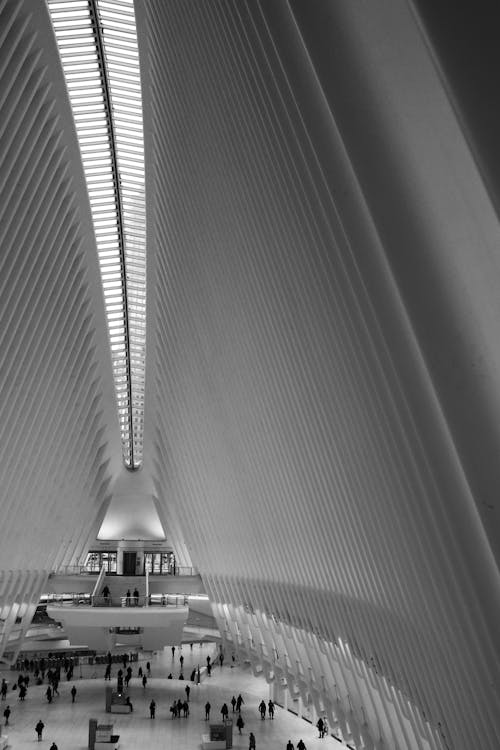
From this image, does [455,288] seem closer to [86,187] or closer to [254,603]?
[86,187]

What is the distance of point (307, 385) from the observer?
39.8 feet

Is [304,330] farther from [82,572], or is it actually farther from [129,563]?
[129,563]

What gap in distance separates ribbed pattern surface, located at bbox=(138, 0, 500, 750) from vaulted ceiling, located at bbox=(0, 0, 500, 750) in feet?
0.17

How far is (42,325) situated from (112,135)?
5986 millimetres

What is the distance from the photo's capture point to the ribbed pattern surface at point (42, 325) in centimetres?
1464

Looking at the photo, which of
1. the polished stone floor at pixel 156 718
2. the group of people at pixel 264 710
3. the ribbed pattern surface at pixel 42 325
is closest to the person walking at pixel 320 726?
the polished stone floor at pixel 156 718

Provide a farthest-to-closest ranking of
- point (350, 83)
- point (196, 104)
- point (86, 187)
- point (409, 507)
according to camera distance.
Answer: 1. point (86, 187)
2. point (196, 104)
3. point (409, 507)
4. point (350, 83)

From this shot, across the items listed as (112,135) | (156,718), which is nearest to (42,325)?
(112,135)

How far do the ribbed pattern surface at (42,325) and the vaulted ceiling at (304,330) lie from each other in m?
0.10

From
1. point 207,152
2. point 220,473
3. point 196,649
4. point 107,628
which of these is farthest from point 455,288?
point 196,649

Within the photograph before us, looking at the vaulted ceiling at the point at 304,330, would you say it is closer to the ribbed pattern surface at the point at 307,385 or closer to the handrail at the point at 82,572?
the ribbed pattern surface at the point at 307,385

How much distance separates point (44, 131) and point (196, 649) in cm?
3672

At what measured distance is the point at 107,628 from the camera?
2995 centimetres

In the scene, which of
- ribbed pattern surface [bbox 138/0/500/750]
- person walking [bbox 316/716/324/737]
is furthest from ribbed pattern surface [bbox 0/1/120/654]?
person walking [bbox 316/716/324/737]
